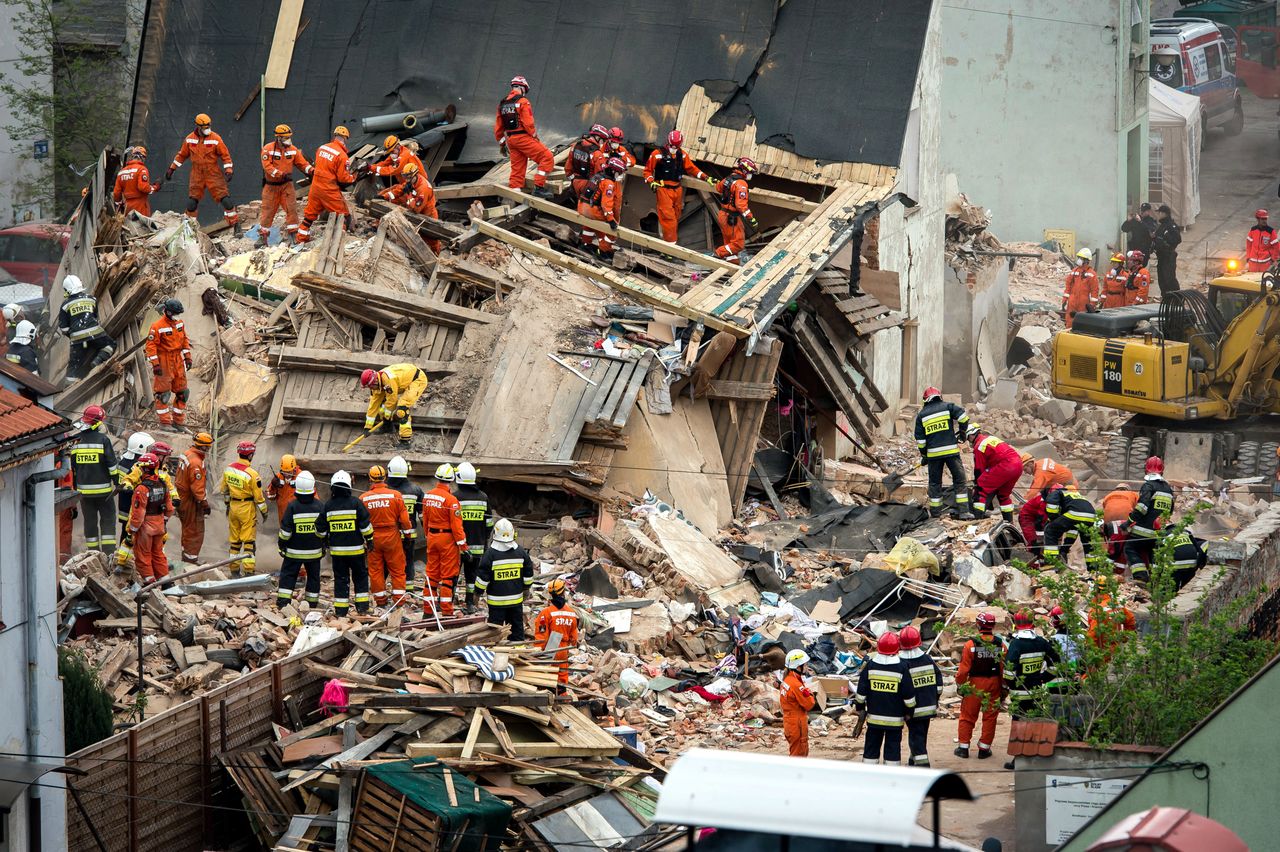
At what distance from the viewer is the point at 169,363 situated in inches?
805

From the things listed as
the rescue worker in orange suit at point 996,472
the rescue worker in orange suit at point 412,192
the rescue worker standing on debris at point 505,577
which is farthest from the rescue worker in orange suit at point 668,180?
the rescue worker standing on debris at point 505,577

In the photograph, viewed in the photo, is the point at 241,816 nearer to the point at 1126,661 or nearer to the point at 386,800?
the point at 386,800

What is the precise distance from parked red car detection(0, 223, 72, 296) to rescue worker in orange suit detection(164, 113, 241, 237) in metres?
7.07

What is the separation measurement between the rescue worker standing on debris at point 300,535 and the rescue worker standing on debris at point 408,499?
0.82m

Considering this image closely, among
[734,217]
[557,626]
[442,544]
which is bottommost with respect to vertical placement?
[557,626]

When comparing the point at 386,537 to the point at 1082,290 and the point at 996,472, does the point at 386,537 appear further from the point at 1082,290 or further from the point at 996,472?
the point at 1082,290

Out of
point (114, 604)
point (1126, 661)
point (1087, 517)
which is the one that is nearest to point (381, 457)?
point (114, 604)

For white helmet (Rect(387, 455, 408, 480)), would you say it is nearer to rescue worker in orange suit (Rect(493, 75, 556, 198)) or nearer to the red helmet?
the red helmet

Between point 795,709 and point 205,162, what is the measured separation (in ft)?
42.8

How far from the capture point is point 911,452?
2727 centimetres

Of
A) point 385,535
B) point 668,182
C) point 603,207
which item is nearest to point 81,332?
point 385,535

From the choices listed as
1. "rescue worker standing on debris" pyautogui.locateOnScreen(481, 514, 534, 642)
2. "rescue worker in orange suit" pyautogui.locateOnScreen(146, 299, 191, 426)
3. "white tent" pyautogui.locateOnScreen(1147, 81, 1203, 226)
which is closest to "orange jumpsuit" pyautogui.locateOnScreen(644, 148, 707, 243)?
"rescue worker in orange suit" pyautogui.locateOnScreen(146, 299, 191, 426)

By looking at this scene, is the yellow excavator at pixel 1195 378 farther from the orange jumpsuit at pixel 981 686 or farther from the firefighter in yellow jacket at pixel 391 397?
the orange jumpsuit at pixel 981 686

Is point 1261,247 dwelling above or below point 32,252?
below
